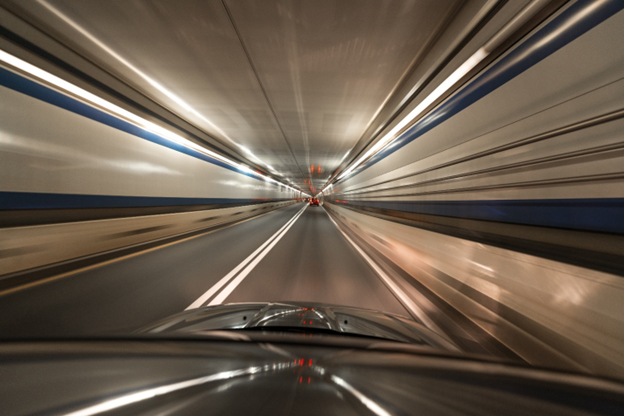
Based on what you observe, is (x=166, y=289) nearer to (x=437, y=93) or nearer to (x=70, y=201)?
(x=70, y=201)

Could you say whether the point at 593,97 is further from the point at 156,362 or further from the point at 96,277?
the point at 96,277

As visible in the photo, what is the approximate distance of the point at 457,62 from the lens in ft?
15.3

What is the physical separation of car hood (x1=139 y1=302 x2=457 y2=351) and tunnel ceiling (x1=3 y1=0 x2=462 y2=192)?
442cm

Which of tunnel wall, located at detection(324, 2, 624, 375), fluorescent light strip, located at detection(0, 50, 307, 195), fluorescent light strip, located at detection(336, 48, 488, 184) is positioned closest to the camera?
tunnel wall, located at detection(324, 2, 624, 375)

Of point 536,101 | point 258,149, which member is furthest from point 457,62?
point 258,149

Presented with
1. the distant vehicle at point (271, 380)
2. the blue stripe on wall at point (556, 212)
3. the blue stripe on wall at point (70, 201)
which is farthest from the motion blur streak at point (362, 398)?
the blue stripe on wall at point (70, 201)

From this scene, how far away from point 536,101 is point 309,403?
3677 millimetres

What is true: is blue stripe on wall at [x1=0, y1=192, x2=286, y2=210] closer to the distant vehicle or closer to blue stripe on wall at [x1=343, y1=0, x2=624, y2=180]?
the distant vehicle

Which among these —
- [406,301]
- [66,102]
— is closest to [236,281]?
[406,301]

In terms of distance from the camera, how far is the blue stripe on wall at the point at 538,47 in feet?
7.65

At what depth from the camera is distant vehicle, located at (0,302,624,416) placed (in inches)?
42.4

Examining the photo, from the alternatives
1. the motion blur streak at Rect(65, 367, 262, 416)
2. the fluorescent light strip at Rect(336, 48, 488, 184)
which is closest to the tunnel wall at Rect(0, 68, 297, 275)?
the motion blur streak at Rect(65, 367, 262, 416)

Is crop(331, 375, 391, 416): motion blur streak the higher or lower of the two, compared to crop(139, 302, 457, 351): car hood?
higher

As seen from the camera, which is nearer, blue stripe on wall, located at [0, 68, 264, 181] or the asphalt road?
the asphalt road
